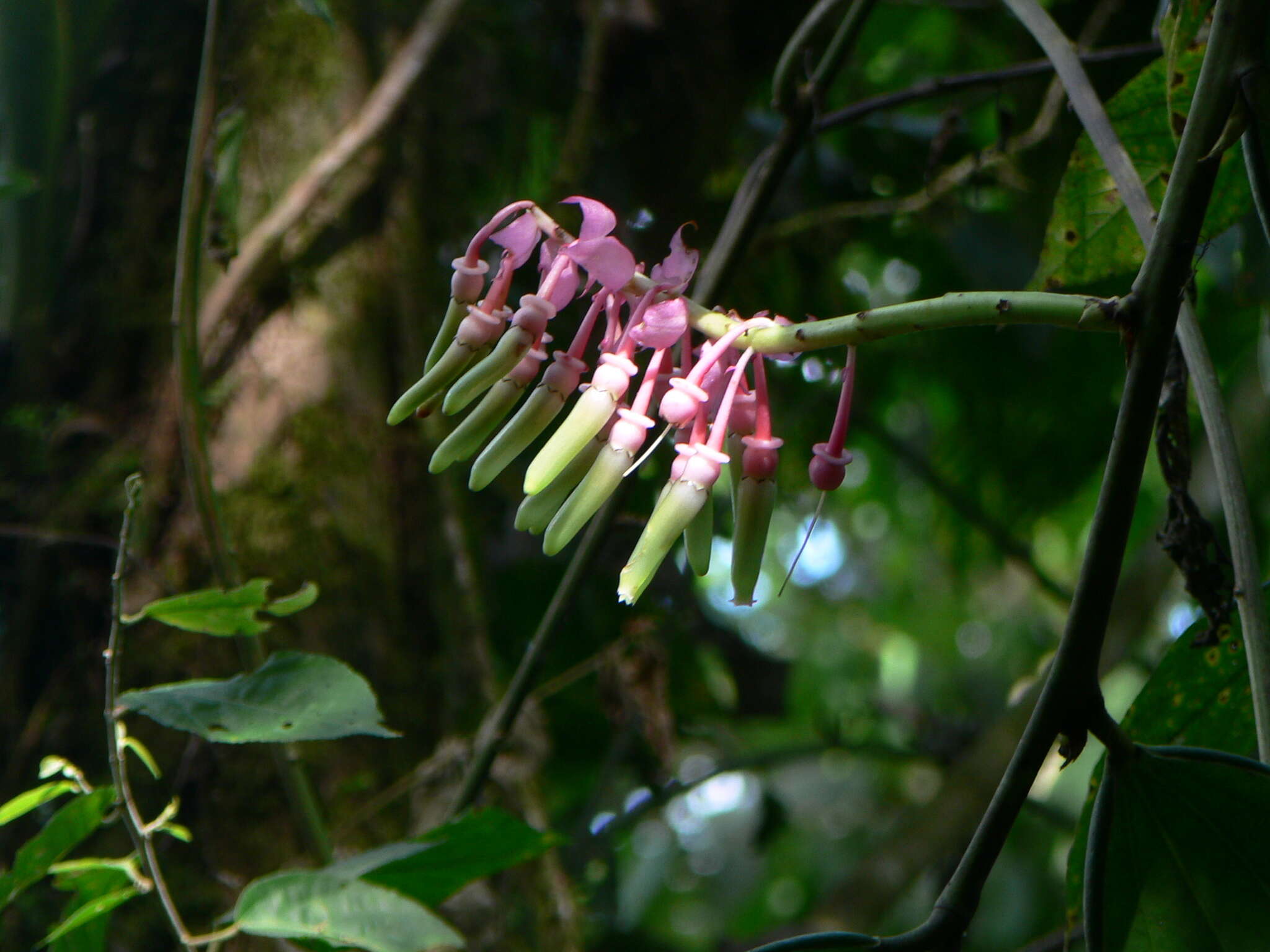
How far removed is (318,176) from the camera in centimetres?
137

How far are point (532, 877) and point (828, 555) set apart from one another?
2.17m

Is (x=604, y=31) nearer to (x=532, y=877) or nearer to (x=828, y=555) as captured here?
(x=532, y=877)

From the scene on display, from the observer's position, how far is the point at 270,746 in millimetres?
942

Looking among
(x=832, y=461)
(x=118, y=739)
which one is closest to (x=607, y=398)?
(x=832, y=461)

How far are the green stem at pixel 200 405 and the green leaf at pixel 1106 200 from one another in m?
0.70

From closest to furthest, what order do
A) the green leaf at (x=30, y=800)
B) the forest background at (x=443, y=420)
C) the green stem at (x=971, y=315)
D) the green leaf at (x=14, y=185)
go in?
the green stem at (x=971, y=315)
the green leaf at (x=30, y=800)
the green leaf at (x=14, y=185)
the forest background at (x=443, y=420)

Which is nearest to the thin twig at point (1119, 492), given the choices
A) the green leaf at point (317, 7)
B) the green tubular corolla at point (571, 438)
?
the green tubular corolla at point (571, 438)

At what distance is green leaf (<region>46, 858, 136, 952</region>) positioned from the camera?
0.70 meters

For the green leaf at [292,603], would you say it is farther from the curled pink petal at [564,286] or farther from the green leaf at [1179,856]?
the green leaf at [1179,856]

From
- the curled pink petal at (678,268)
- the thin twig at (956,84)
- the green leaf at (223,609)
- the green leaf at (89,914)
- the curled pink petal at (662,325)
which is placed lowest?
the green leaf at (89,914)

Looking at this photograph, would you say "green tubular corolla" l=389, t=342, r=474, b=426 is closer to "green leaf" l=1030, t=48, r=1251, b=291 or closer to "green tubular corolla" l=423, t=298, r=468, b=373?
"green tubular corolla" l=423, t=298, r=468, b=373

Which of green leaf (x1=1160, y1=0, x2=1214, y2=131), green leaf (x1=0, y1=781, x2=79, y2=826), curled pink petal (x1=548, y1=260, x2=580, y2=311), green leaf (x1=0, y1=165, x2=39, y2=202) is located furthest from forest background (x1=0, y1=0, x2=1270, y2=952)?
curled pink petal (x1=548, y1=260, x2=580, y2=311)

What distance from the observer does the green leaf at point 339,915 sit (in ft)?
1.96

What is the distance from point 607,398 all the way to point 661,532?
73 millimetres
